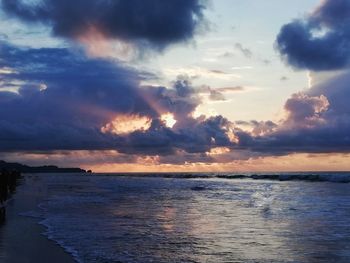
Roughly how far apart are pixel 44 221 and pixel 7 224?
113 inches

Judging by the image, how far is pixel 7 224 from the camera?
75.4 ft

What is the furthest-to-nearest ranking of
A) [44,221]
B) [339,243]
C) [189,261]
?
[44,221], [339,243], [189,261]

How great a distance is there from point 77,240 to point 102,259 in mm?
4204

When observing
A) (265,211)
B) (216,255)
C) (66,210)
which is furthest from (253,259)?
(66,210)

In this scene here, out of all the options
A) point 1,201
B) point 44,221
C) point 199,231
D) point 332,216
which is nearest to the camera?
point 199,231

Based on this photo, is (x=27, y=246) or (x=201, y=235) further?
(x=201, y=235)

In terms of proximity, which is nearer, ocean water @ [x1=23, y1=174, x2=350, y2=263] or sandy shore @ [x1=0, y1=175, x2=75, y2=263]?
sandy shore @ [x1=0, y1=175, x2=75, y2=263]

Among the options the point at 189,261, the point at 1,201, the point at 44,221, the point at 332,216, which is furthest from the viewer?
the point at 1,201

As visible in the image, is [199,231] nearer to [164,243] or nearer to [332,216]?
[164,243]

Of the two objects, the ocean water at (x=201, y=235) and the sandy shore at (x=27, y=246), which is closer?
the sandy shore at (x=27, y=246)

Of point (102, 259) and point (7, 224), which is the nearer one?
point (102, 259)

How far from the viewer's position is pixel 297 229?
2280 centimetres

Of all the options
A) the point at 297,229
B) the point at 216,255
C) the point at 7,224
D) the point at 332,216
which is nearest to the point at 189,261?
the point at 216,255

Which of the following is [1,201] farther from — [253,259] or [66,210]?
[253,259]
